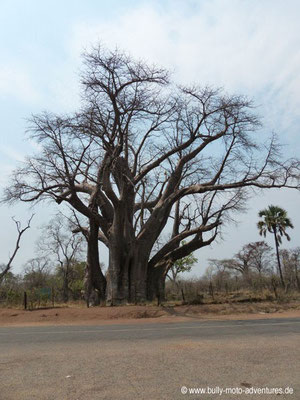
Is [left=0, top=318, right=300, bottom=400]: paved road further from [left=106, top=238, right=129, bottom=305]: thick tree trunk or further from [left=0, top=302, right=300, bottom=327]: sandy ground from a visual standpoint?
[left=106, top=238, right=129, bottom=305]: thick tree trunk

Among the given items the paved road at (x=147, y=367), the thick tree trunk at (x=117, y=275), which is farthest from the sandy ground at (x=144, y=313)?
the paved road at (x=147, y=367)

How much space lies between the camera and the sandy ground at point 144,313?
731 inches

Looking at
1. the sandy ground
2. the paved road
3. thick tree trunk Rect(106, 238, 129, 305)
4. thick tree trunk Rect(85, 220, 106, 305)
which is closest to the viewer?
the paved road

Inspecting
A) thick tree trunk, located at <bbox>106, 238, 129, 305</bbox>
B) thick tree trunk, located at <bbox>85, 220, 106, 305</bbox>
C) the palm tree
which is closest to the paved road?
thick tree trunk, located at <bbox>106, 238, 129, 305</bbox>

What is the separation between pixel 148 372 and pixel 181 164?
20.0 m

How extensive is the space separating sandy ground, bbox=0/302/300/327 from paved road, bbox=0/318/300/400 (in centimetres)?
893

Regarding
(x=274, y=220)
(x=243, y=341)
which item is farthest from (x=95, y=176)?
(x=274, y=220)

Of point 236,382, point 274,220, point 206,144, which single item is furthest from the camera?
point 274,220

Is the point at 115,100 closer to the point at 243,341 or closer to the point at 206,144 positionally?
the point at 206,144

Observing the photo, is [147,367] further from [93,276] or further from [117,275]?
[93,276]

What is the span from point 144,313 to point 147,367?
13.2 metres

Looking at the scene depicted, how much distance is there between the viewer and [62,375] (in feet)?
19.7

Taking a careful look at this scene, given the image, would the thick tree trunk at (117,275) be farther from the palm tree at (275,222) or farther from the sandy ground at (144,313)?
the palm tree at (275,222)

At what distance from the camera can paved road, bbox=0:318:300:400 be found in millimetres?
5141
